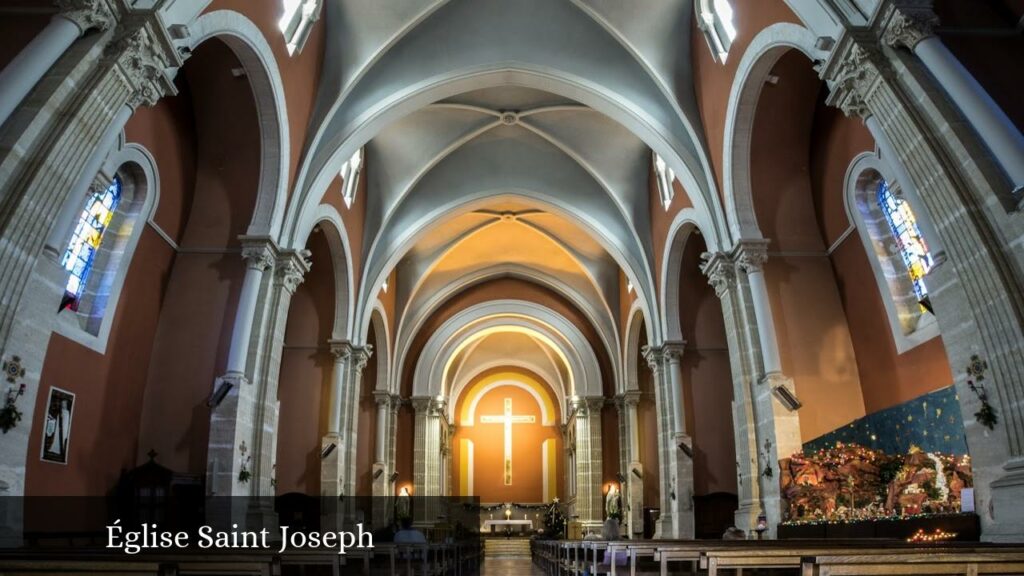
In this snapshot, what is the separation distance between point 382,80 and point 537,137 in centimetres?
573

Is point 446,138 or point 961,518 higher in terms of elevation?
point 446,138

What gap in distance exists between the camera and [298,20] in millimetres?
13055

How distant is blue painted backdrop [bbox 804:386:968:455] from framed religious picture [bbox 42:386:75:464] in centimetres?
1134

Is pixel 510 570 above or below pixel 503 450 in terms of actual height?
below

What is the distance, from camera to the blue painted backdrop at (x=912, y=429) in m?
9.13

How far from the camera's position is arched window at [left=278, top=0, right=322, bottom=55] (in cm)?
1261

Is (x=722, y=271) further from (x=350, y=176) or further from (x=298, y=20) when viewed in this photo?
(x=350, y=176)

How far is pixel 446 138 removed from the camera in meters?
18.9

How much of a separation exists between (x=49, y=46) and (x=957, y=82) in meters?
8.92

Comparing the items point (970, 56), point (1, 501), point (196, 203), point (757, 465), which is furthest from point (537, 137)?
point (1, 501)

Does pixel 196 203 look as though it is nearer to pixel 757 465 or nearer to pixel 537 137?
pixel 537 137

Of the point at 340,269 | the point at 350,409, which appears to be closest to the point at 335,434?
the point at 350,409

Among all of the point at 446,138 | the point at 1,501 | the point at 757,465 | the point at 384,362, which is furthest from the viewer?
the point at 384,362

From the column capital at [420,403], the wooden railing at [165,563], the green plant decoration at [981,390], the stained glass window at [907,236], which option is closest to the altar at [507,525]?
the column capital at [420,403]
